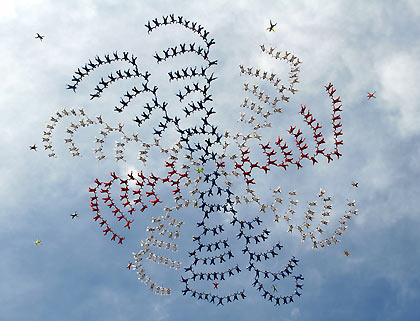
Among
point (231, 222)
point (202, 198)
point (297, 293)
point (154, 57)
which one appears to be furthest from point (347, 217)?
point (154, 57)

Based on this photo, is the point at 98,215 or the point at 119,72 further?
the point at 98,215

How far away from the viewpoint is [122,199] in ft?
97.2

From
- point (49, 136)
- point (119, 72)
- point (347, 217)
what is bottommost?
point (347, 217)

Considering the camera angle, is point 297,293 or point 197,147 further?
point 297,293

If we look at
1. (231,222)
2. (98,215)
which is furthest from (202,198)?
(98,215)

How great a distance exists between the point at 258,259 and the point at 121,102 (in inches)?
700

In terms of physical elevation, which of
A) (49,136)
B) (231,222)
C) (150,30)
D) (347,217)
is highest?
(150,30)

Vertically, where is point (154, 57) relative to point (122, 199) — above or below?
above

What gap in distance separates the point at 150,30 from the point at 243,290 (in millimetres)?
23945

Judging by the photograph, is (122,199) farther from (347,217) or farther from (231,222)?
(347,217)

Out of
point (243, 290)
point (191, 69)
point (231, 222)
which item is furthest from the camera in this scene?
point (243, 290)

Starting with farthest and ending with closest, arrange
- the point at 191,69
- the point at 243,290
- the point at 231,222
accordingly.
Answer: the point at 243,290, the point at 231,222, the point at 191,69

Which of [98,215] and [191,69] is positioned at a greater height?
[191,69]

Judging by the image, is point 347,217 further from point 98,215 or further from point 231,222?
point 98,215
